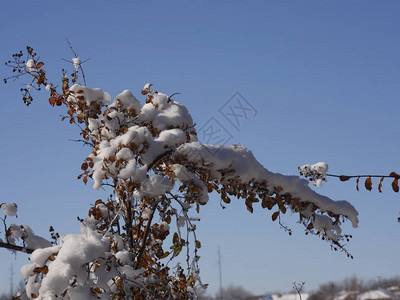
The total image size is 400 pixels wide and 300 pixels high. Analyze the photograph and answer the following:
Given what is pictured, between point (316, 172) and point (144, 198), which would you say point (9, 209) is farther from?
point (316, 172)

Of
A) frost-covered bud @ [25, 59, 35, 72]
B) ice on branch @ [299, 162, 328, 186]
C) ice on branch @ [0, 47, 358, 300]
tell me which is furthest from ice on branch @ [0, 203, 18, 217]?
ice on branch @ [299, 162, 328, 186]

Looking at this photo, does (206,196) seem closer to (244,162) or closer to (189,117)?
(244,162)

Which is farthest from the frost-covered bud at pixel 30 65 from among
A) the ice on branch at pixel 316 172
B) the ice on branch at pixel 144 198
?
the ice on branch at pixel 316 172

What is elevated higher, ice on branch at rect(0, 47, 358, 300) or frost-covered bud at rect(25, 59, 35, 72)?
frost-covered bud at rect(25, 59, 35, 72)

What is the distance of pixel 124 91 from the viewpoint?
5.95 metres

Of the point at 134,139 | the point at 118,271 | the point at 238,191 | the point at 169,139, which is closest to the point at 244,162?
the point at 238,191

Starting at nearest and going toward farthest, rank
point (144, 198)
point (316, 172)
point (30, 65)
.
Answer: point (144, 198) < point (316, 172) < point (30, 65)

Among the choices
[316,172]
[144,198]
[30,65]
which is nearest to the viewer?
[144,198]

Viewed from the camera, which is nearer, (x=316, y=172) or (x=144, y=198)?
(x=144, y=198)

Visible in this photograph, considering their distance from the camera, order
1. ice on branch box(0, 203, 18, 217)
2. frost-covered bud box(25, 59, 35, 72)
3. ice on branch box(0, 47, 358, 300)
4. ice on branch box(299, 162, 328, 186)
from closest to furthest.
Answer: ice on branch box(0, 47, 358, 300) < ice on branch box(0, 203, 18, 217) < ice on branch box(299, 162, 328, 186) < frost-covered bud box(25, 59, 35, 72)

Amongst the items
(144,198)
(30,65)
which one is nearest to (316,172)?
(144,198)

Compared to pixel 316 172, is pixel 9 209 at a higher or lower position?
lower

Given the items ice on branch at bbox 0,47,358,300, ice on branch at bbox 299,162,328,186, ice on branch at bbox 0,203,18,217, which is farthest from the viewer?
ice on branch at bbox 299,162,328,186

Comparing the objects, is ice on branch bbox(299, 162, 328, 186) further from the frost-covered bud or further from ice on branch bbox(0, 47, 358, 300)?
the frost-covered bud
